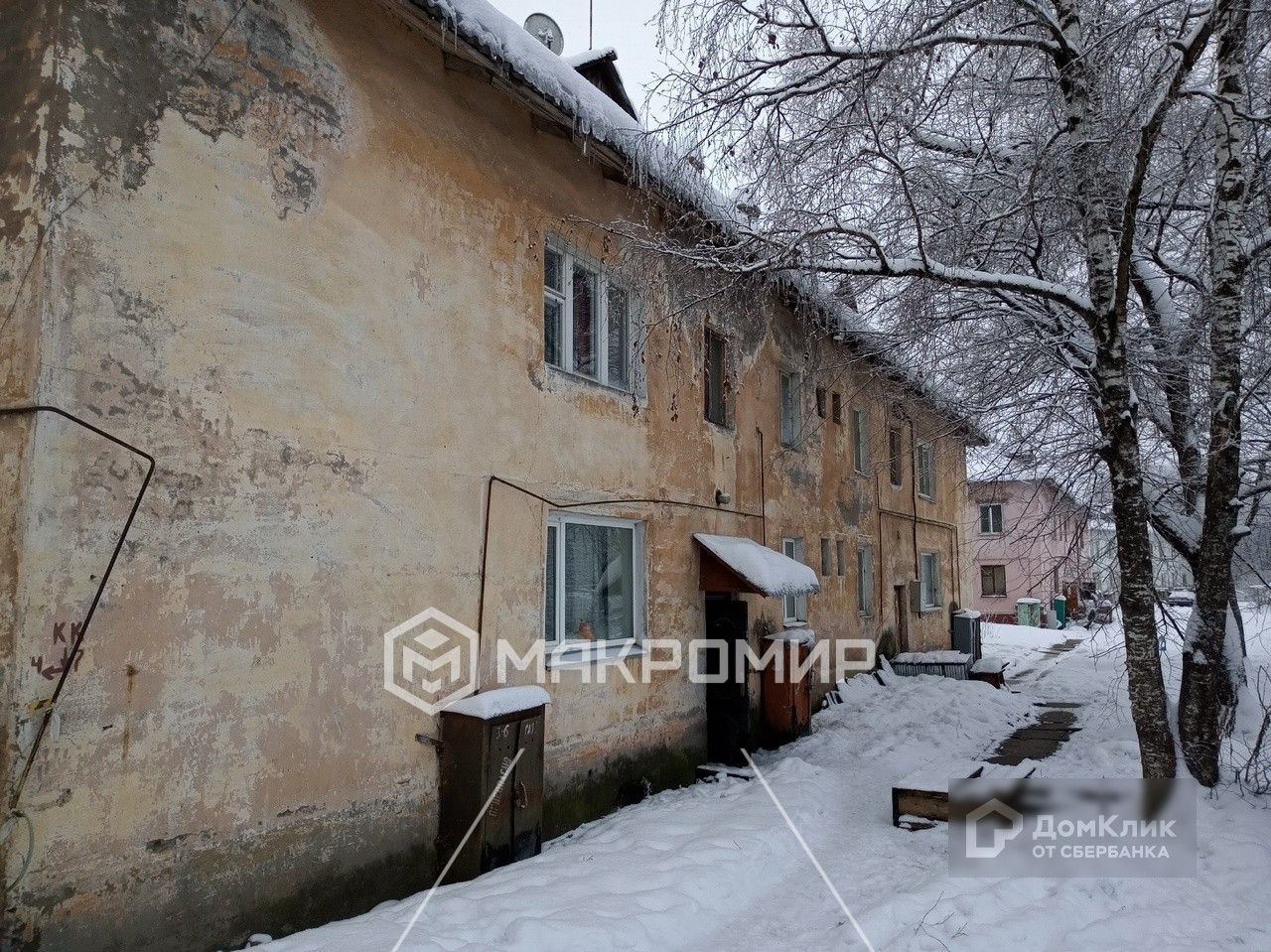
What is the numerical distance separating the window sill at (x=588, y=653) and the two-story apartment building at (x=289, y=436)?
106 mm

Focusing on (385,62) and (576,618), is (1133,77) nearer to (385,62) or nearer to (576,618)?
(385,62)

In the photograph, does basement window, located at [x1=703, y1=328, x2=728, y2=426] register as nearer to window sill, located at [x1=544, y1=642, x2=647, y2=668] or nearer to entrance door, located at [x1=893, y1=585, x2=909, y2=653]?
window sill, located at [x1=544, y1=642, x2=647, y2=668]

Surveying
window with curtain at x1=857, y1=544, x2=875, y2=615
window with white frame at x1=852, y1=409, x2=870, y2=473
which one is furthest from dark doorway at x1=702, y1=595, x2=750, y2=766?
window with white frame at x1=852, y1=409, x2=870, y2=473

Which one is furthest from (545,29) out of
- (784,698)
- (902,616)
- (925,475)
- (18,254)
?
(925,475)

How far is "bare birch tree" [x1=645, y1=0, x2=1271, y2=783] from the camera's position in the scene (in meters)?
5.61

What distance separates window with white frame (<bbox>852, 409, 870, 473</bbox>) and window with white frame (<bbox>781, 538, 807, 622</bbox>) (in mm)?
3068

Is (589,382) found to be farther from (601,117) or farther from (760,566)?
(760,566)

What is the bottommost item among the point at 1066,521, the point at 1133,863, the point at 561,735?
the point at 1133,863

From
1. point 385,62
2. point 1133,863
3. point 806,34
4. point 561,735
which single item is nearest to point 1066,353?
point 806,34

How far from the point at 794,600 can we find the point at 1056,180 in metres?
6.72

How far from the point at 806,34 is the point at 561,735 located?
5.43 metres

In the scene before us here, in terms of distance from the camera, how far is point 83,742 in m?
3.67

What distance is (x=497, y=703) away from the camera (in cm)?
553

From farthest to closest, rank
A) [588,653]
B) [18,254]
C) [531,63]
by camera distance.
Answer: [588,653] → [531,63] → [18,254]
